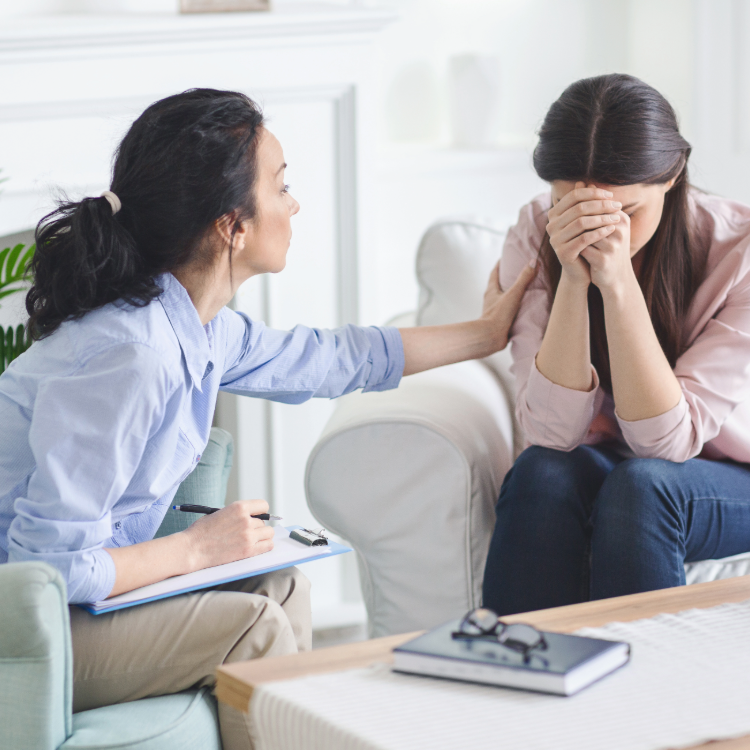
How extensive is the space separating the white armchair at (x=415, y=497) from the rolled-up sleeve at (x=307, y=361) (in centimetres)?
6

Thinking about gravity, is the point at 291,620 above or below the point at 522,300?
below

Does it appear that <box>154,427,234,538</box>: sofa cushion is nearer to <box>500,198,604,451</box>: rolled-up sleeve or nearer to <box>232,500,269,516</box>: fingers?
<box>232,500,269,516</box>: fingers

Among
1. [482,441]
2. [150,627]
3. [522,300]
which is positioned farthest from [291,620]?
[522,300]

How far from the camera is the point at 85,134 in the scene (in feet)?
5.99

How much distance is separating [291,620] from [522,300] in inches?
25.0

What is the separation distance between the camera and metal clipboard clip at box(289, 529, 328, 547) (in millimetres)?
1180

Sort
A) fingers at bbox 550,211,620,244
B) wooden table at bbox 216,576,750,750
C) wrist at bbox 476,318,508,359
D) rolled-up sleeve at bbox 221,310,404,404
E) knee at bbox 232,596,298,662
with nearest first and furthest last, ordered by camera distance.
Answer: wooden table at bbox 216,576,750,750, knee at bbox 232,596,298,662, fingers at bbox 550,211,620,244, rolled-up sleeve at bbox 221,310,404,404, wrist at bbox 476,318,508,359

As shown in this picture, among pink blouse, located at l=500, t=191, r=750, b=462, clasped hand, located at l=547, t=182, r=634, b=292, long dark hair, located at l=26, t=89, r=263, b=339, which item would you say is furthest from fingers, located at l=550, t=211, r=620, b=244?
long dark hair, located at l=26, t=89, r=263, b=339

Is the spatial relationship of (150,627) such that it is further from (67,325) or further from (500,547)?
(500,547)

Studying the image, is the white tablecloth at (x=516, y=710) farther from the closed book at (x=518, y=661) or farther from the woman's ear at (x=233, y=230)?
the woman's ear at (x=233, y=230)

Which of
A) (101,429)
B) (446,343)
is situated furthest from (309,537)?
(446,343)

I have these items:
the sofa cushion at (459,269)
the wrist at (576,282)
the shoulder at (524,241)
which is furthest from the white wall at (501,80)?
the wrist at (576,282)

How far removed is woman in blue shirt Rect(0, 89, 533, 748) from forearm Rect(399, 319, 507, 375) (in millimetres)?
315

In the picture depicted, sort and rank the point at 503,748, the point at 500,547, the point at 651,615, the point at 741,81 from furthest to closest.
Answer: the point at 741,81 < the point at 500,547 < the point at 651,615 < the point at 503,748
